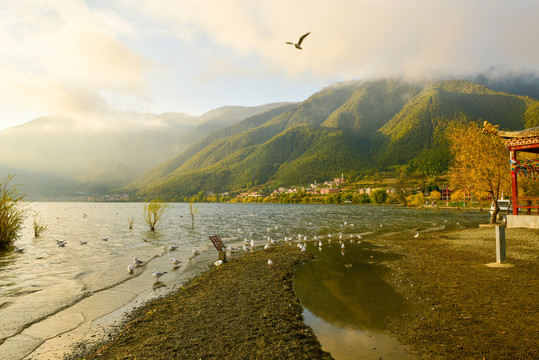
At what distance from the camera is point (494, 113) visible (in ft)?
583

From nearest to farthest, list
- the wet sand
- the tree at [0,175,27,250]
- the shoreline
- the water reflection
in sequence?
the wet sand, the shoreline, the water reflection, the tree at [0,175,27,250]

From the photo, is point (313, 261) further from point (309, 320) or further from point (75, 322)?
point (75, 322)

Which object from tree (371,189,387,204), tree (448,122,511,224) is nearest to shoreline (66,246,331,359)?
tree (448,122,511,224)

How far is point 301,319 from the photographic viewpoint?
7.98m

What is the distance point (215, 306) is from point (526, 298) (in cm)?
952

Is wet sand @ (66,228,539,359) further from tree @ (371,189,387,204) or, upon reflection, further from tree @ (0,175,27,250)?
tree @ (371,189,387,204)

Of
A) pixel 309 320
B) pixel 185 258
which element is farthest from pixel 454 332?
pixel 185 258

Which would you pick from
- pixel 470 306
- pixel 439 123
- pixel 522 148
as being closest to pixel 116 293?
pixel 470 306

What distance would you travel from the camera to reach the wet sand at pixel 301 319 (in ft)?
19.5

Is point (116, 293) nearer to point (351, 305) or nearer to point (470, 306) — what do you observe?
point (351, 305)

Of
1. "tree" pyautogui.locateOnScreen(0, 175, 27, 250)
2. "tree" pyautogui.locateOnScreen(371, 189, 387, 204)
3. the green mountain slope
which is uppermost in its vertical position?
the green mountain slope

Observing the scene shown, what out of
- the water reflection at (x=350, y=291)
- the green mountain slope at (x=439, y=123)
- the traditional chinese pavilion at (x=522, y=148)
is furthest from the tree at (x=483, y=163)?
the green mountain slope at (x=439, y=123)

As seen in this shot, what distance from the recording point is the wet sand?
5.94 meters

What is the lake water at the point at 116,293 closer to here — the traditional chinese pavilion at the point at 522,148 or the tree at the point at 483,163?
the traditional chinese pavilion at the point at 522,148
